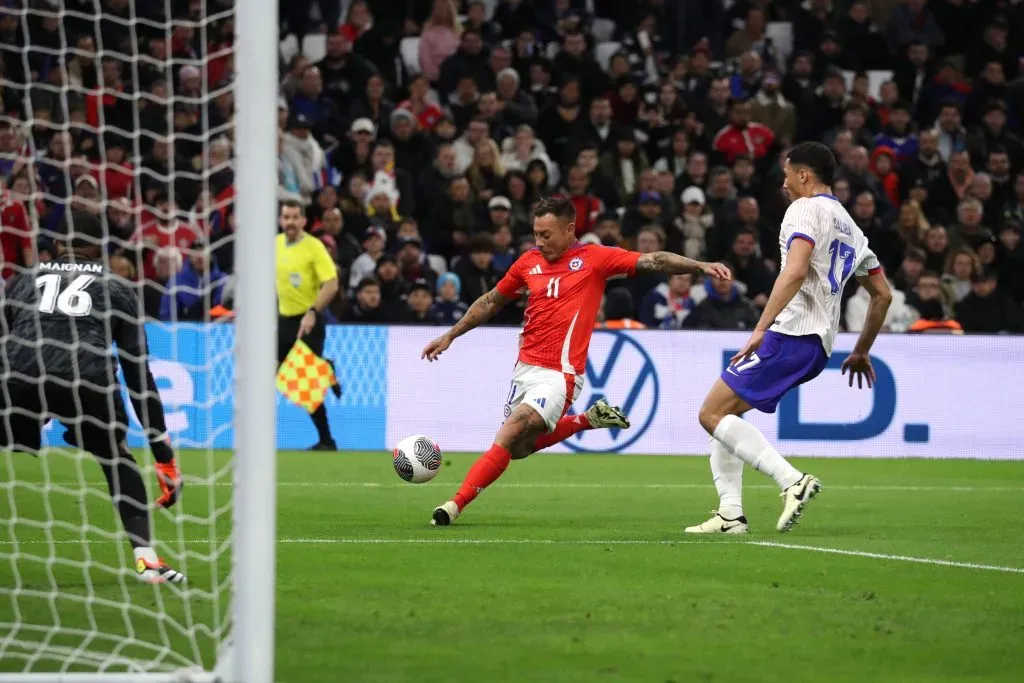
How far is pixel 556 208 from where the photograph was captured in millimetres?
9484

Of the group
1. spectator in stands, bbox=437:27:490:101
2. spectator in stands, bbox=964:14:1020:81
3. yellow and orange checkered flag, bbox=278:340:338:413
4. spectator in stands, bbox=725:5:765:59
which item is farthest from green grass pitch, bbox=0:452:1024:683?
spectator in stands, bbox=964:14:1020:81

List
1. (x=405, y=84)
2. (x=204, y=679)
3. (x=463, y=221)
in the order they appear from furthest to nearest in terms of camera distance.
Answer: (x=405, y=84)
(x=463, y=221)
(x=204, y=679)

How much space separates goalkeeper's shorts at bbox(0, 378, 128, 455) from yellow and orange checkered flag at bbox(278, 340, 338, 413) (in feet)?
26.1

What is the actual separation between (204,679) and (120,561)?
9.93 feet

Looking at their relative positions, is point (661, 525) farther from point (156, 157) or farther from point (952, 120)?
point (952, 120)

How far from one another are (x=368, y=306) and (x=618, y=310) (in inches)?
105

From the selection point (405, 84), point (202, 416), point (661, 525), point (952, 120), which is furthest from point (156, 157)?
point (952, 120)

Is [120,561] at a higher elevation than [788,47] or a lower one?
lower

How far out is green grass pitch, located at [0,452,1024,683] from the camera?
5188mm

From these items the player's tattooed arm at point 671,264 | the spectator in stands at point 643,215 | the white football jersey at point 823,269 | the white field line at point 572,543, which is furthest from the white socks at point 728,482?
the spectator in stands at point 643,215

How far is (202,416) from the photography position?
15.0m

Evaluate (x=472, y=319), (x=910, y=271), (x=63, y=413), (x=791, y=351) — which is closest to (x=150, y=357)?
(x=472, y=319)

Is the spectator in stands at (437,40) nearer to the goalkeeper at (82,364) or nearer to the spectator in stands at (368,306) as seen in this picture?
the spectator in stands at (368,306)

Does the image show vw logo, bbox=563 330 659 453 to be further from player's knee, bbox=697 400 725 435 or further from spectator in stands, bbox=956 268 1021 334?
player's knee, bbox=697 400 725 435
